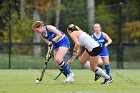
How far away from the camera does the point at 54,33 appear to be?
54.1 feet

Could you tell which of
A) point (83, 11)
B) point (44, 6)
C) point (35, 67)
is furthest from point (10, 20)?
point (44, 6)

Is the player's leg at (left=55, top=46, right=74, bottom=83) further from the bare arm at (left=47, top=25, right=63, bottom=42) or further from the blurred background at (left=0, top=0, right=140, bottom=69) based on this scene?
the blurred background at (left=0, top=0, right=140, bottom=69)

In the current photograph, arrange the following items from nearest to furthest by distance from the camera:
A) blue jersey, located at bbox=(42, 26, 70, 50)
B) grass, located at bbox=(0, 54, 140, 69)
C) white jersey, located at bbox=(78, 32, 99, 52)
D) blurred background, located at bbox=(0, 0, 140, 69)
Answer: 1. white jersey, located at bbox=(78, 32, 99, 52)
2. blue jersey, located at bbox=(42, 26, 70, 50)
3. grass, located at bbox=(0, 54, 140, 69)
4. blurred background, located at bbox=(0, 0, 140, 69)

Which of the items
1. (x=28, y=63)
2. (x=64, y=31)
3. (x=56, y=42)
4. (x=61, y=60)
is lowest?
(x=28, y=63)

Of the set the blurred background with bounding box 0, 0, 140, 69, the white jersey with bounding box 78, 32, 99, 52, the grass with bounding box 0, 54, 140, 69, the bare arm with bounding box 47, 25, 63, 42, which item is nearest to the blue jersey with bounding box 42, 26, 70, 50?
the bare arm with bounding box 47, 25, 63, 42

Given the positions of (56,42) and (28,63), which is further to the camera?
(28,63)

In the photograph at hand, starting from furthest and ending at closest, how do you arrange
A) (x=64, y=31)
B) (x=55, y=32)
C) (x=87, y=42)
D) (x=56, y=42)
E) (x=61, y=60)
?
(x=64, y=31), (x=56, y=42), (x=61, y=60), (x=55, y=32), (x=87, y=42)

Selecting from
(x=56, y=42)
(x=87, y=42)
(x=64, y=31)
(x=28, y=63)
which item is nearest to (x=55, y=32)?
(x=56, y=42)

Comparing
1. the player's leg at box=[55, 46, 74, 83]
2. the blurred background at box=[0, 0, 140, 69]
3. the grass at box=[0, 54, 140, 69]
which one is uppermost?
the player's leg at box=[55, 46, 74, 83]

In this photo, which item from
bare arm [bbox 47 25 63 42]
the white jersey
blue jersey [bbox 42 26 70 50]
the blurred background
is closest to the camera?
the white jersey

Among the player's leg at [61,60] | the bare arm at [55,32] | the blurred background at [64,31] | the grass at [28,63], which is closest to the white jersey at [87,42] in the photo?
the bare arm at [55,32]

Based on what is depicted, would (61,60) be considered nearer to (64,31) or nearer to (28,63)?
(28,63)

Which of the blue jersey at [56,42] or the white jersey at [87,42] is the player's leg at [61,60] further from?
the white jersey at [87,42]

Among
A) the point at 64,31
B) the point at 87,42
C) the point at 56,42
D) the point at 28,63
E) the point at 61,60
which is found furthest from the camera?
the point at 64,31
